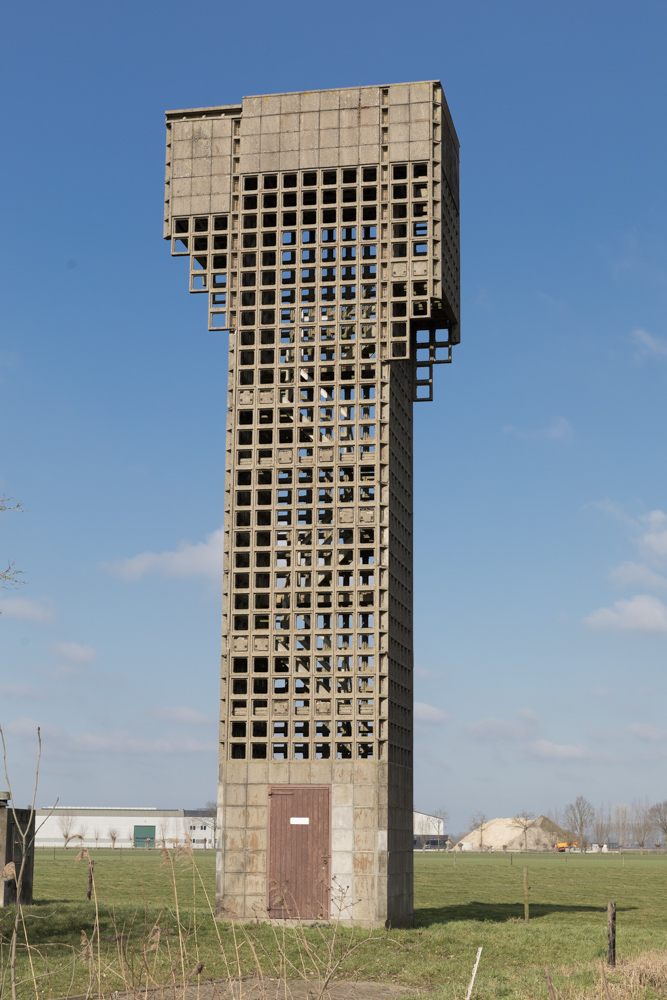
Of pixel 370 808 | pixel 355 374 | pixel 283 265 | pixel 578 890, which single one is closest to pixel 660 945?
pixel 370 808

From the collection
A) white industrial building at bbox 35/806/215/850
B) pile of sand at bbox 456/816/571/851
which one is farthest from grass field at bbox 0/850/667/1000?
pile of sand at bbox 456/816/571/851

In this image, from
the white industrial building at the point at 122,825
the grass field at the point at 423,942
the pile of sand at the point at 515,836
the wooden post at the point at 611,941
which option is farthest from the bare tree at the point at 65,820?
the wooden post at the point at 611,941

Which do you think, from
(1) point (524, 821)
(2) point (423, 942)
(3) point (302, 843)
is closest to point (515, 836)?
(1) point (524, 821)

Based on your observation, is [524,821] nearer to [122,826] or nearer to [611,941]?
[122,826]

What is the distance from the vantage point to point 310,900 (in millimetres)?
32625

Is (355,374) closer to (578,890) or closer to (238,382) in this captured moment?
(238,382)

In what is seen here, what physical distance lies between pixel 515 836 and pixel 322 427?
518 feet

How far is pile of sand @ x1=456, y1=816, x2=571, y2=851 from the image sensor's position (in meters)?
175

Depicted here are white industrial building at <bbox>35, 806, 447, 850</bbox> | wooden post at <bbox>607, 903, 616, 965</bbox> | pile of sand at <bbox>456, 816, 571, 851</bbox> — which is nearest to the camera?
wooden post at <bbox>607, 903, 616, 965</bbox>

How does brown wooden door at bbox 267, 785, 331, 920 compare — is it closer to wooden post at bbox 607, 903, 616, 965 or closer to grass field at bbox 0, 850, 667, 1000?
grass field at bbox 0, 850, 667, 1000

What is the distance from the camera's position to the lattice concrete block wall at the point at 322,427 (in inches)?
1320

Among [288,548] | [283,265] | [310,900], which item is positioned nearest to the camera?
[310,900]

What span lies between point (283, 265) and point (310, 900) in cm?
2049

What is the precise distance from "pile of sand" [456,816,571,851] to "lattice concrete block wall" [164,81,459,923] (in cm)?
14267
